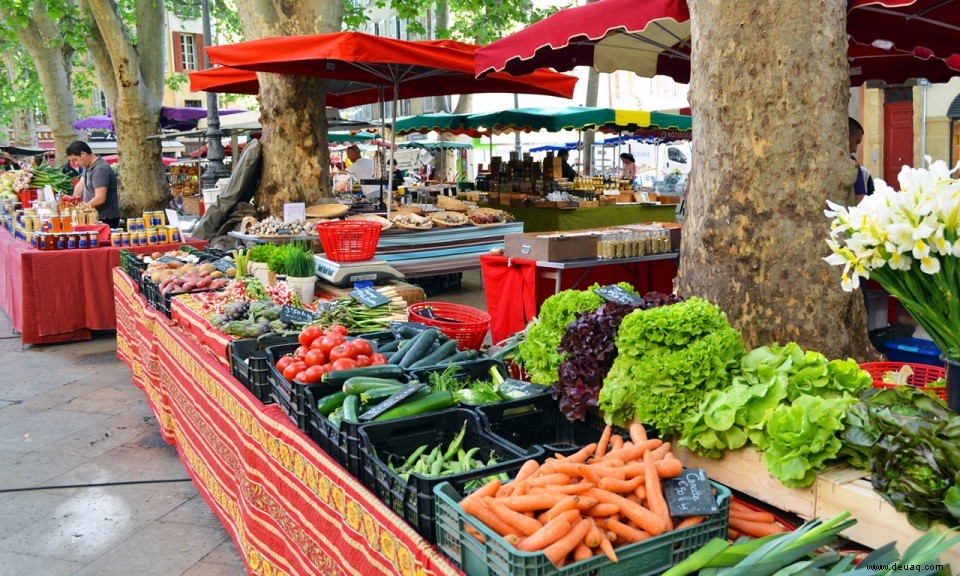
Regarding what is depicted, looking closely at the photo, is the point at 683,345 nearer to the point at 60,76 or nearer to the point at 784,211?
the point at 784,211

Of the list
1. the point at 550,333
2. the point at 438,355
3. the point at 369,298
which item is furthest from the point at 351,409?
the point at 369,298

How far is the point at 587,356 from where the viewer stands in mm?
2982

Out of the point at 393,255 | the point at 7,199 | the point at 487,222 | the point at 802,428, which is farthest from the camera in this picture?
the point at 7,199

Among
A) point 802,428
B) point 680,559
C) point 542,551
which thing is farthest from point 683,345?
point 542,551

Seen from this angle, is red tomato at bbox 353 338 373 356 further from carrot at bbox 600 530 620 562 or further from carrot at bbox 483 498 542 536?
carrot at bbox 600 530 620 562

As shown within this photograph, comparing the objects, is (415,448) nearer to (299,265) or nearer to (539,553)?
(539,553)

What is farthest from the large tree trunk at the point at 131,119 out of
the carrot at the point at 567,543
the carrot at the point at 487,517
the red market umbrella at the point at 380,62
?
the carrot at the point at 567,543

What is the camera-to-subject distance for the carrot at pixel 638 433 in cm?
247

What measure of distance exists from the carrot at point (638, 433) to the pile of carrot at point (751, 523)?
329 mm

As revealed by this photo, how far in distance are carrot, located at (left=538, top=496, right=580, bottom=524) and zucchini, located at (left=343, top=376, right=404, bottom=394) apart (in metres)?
1.33

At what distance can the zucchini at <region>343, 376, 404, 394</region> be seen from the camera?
3.14 meters

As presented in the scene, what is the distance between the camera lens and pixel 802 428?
87.4 inches

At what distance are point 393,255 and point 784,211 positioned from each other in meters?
6.00

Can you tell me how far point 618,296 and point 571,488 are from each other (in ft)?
4.51
